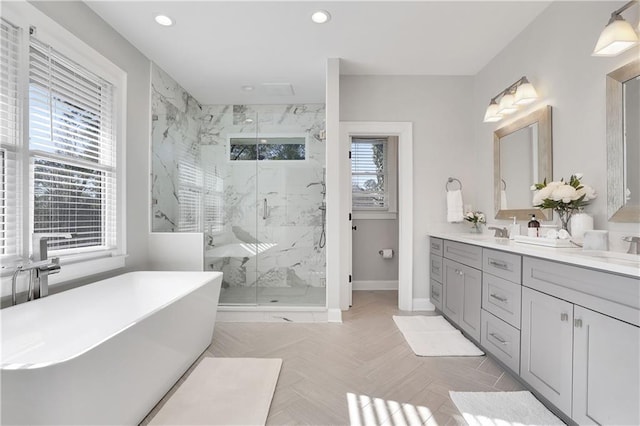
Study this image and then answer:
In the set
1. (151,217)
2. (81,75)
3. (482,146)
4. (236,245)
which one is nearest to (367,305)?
(236,245)

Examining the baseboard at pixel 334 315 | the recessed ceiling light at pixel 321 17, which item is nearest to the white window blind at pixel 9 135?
the recessed ceiling light at pixel 321 17

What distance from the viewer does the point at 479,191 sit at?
134 inches

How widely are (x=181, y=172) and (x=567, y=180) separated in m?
3.78

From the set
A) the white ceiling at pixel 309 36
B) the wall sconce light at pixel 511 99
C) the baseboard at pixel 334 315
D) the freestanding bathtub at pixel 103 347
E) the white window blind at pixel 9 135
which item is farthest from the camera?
the baseboard at pixel 334 315

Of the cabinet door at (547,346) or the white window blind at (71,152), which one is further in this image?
the white window blind at (71,152)

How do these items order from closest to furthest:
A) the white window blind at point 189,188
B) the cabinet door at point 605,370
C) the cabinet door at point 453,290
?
1. the cabinet door at point 605,370
2. the cabinet door at point 453,290
3. the white window blind at point 189,188

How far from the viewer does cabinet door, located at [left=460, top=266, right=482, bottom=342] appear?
2.38 meters

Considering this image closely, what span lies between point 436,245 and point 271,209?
78.2 inches

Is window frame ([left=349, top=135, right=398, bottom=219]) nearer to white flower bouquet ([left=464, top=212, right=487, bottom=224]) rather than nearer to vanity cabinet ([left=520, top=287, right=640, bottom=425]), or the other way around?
white flower bouquet ([left=464, top=212, right=487, bottom=224])

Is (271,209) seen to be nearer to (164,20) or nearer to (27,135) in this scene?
(164,20)

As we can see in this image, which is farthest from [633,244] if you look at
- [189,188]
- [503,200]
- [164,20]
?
[189,188]

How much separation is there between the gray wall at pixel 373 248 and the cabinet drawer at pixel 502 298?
2135mm

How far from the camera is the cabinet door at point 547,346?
4.98 ft

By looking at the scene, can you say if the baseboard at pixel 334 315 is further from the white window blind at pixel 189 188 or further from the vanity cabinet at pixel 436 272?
the white window blind at pixel 189 188
